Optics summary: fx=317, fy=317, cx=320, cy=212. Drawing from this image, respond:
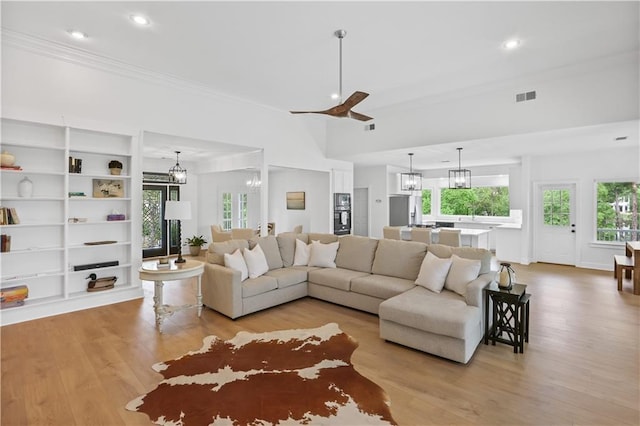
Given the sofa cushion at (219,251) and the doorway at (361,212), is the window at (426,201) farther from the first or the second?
the sofa cushion at (219,251)

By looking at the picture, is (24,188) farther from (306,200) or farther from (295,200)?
(295,200)

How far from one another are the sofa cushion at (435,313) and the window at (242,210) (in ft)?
26.9

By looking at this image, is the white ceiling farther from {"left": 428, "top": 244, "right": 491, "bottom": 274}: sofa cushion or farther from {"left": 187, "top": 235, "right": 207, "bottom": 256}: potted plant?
{"left": 187, "top": 235, "right": 207, "bottom": 256}: potted plant

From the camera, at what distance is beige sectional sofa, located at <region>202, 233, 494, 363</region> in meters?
3.03

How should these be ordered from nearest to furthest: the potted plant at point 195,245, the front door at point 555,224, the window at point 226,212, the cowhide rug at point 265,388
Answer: the cowhide rug at point 265,388 < the front door at point 555,224 < the potted plant at point 195,245 < the window at point 226,212

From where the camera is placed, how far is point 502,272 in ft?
11.1

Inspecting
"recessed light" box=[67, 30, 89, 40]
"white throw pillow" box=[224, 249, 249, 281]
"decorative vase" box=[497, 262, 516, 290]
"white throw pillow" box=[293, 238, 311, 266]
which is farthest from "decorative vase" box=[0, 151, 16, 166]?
"decorative vase" box=[497, 262, 516, 290]

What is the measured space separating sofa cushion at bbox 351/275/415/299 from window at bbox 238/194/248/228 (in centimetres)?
726

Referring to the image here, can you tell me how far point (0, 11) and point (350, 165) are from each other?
7.00 metres

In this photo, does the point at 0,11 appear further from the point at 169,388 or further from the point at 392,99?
the point at 392,99

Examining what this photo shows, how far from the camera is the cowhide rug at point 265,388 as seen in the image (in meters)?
2.21

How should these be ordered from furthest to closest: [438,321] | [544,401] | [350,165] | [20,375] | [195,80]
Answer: [350,165], [195,80], [438,321], [20,375], [544,401]

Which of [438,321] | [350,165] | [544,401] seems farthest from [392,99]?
[544,401]

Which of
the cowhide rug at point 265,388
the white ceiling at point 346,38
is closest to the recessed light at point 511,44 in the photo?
the white ceiling at point 346,38
